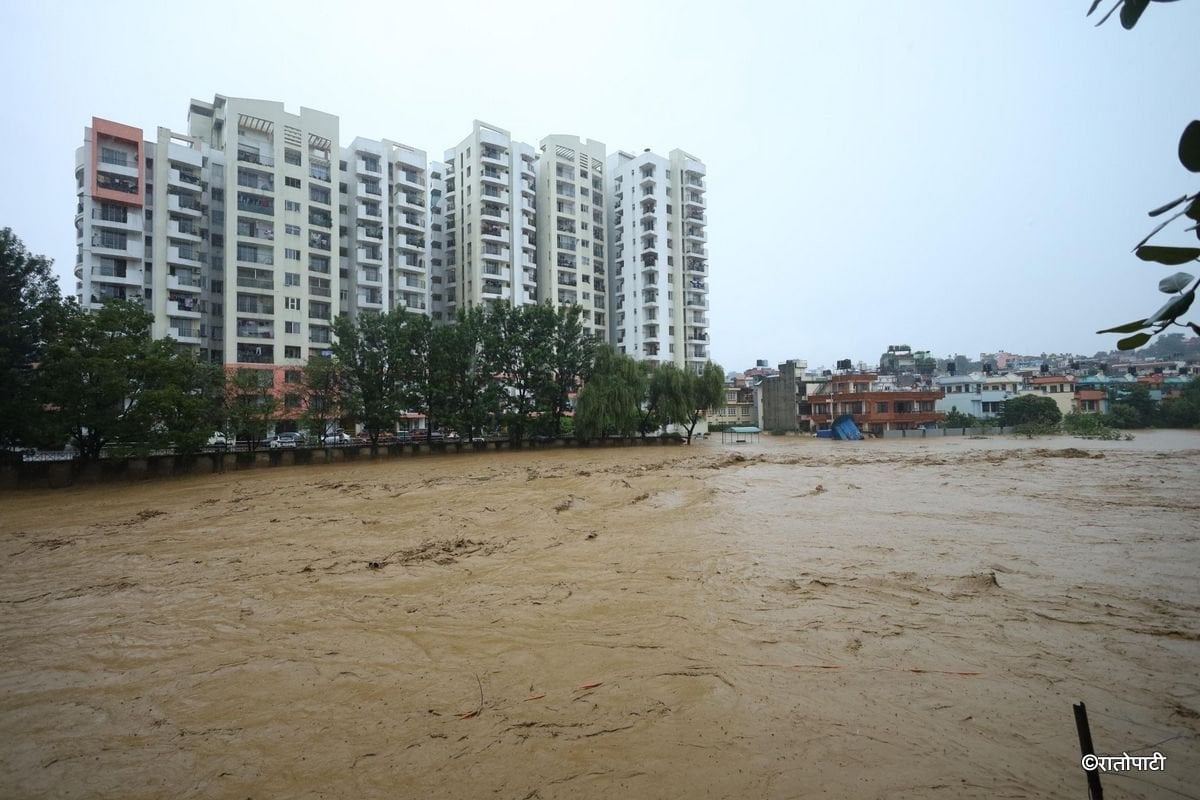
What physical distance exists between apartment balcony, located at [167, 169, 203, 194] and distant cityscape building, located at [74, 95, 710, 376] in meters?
0.14

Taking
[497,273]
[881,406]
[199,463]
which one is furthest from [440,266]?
[881,406]

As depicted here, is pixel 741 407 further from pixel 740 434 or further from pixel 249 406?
pixel 249 406

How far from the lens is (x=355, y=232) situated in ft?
149

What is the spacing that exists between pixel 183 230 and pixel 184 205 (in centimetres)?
163

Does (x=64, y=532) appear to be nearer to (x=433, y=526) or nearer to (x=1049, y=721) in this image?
(x=433, y=526)

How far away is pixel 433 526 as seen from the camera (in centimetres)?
1156

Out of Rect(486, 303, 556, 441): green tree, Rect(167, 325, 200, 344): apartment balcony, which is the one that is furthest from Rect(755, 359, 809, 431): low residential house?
Rect(167, 325, 200, 344): apartment balcony

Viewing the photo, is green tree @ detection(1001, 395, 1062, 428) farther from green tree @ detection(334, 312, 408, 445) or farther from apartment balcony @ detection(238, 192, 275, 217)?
apartment balcony @ detection(238, 192, 275, 217)

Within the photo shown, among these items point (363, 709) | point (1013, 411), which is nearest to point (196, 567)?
point (363, 709)

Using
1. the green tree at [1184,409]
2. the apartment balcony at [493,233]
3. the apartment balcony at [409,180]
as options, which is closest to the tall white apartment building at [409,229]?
the apartment balcony at [409,180]

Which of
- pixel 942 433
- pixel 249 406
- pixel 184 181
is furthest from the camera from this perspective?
pixel 942 433

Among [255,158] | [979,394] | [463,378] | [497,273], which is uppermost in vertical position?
[255,158]

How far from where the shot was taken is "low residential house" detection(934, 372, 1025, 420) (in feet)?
170

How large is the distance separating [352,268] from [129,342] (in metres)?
27.1
